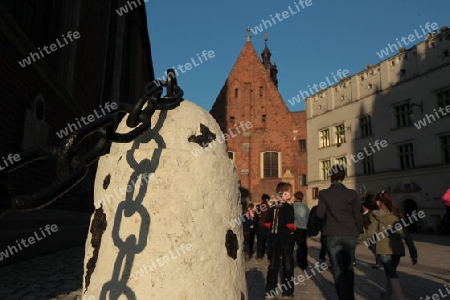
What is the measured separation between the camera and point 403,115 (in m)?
21.4

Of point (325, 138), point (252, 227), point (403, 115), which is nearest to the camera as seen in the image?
point (252, 227)

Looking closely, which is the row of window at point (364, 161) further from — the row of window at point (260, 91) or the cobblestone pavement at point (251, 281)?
the cobblestone pavement at point (251, 281)

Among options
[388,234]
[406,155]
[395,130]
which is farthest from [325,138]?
[388,234]

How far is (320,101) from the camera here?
27406mm

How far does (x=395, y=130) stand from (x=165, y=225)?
75.3ft

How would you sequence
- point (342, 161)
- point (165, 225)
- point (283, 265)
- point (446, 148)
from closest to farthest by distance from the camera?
point (165, 225) → point (283, 265) → point (446, 148) → point (342, 161)

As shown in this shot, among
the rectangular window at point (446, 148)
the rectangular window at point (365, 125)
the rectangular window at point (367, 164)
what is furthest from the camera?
the rectangular window at point (365, 125)

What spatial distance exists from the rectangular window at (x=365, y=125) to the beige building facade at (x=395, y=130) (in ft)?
0.21

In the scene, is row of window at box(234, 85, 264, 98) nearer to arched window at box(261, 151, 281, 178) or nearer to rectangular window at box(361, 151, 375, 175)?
arched window at box(261, 151, 281, 178)

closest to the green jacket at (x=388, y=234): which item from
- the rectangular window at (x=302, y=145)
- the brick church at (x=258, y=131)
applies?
the brick church at (x=258, y=131)

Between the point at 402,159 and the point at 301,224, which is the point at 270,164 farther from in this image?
the point at 301,224

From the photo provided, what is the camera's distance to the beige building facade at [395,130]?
19031 mm

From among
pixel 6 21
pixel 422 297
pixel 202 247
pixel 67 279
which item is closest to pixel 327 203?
pixel 422 297

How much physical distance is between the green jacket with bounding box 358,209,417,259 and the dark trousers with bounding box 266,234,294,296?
1.11 meters
